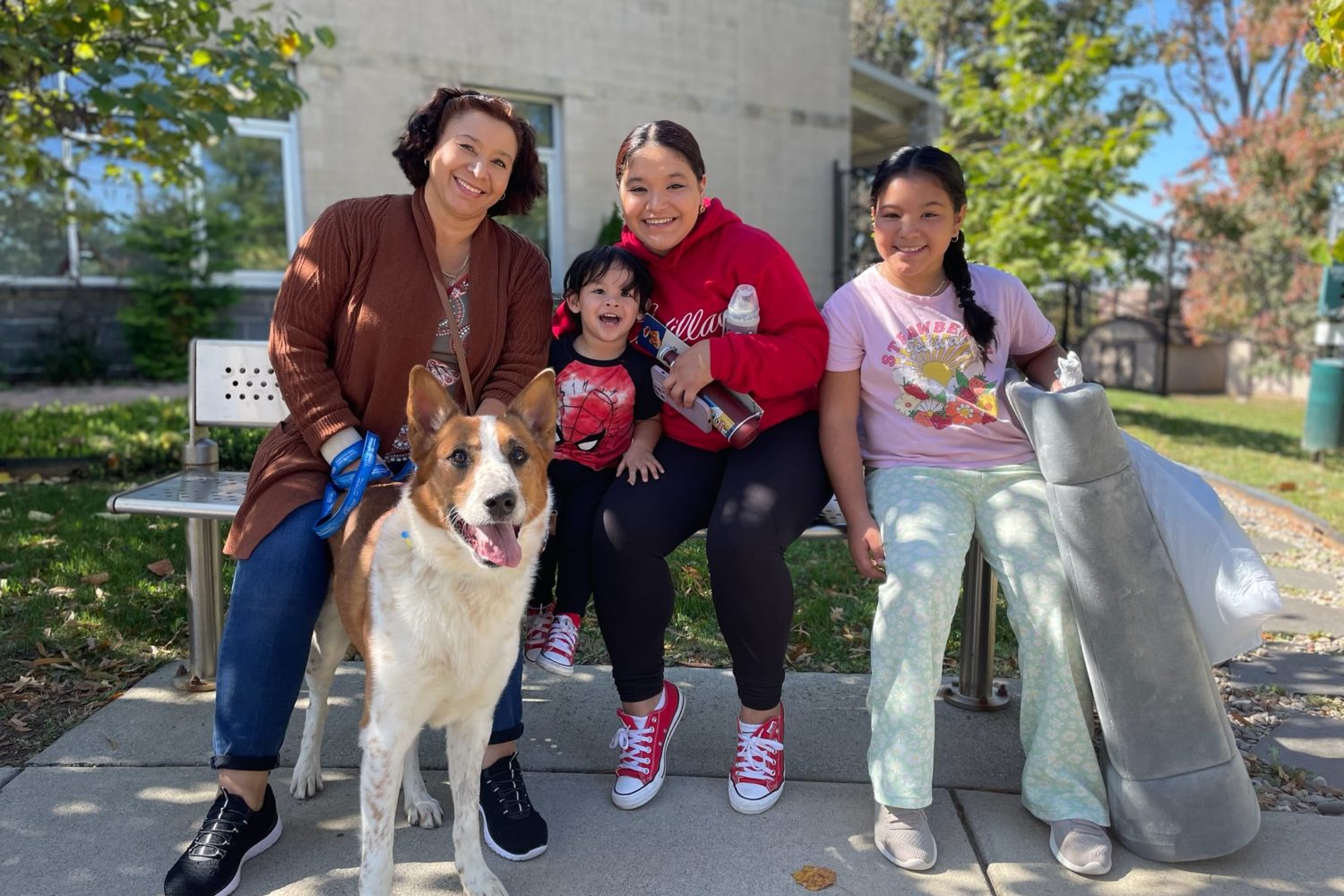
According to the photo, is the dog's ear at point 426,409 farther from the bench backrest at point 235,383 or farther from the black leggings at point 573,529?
the bench backrest at point 235,383

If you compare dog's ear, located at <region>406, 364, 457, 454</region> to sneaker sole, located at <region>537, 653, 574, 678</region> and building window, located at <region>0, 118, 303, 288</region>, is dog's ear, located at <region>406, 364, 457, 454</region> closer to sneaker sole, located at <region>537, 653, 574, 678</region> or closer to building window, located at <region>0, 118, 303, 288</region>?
sneaker sole, located at <region>537, 653, 574, 678</region>

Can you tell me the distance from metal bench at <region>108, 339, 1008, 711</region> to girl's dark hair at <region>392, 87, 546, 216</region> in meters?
1.07

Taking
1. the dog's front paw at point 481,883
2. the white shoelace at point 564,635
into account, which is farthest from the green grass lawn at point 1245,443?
the dog's front paw at point 481,883

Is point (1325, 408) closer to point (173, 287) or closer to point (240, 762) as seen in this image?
point (240, 762)

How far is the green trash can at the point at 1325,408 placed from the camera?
9.41m

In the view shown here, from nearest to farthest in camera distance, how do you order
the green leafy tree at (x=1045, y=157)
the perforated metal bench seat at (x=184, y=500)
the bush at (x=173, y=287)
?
the perforated metal bench seat at (x=184, y=500)
the green leafy tree at (x=1045, y=157)
the bush at (x=173, y=287)

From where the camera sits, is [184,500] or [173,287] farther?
[173,287]

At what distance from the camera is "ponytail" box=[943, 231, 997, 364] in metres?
3.16

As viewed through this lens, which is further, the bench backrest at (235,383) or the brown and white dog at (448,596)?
the bench backrest at (235,383)

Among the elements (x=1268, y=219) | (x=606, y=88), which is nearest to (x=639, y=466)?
(x=606, y=88)

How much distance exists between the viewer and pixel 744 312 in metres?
3.14

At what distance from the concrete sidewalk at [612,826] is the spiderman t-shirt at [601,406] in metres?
1.05

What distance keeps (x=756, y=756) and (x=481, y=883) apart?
910mm

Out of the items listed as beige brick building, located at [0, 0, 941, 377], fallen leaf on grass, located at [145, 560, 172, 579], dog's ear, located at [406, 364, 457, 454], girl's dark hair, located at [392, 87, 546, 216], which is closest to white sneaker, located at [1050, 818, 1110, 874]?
dog's ear, located at [406, 364, 457, 454]
